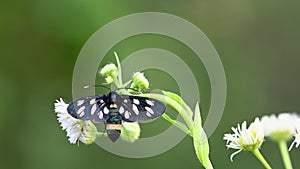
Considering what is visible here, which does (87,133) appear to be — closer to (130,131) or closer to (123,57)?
(130,131)

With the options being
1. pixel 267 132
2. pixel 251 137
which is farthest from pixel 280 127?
pixel 251 137

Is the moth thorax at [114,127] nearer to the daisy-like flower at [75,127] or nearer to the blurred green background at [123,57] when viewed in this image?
the daisy-like flower at [75,127]

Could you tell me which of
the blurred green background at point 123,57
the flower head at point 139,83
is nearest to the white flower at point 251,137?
the flower head at point 139,83

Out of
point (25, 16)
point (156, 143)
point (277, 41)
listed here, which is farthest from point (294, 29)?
point (25, 16)

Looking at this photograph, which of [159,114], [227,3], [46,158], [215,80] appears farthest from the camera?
[227,3]

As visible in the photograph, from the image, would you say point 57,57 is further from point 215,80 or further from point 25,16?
point 215,80

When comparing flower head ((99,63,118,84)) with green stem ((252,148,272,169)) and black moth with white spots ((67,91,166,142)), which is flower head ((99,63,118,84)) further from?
green stem ((252,148,272,169))
